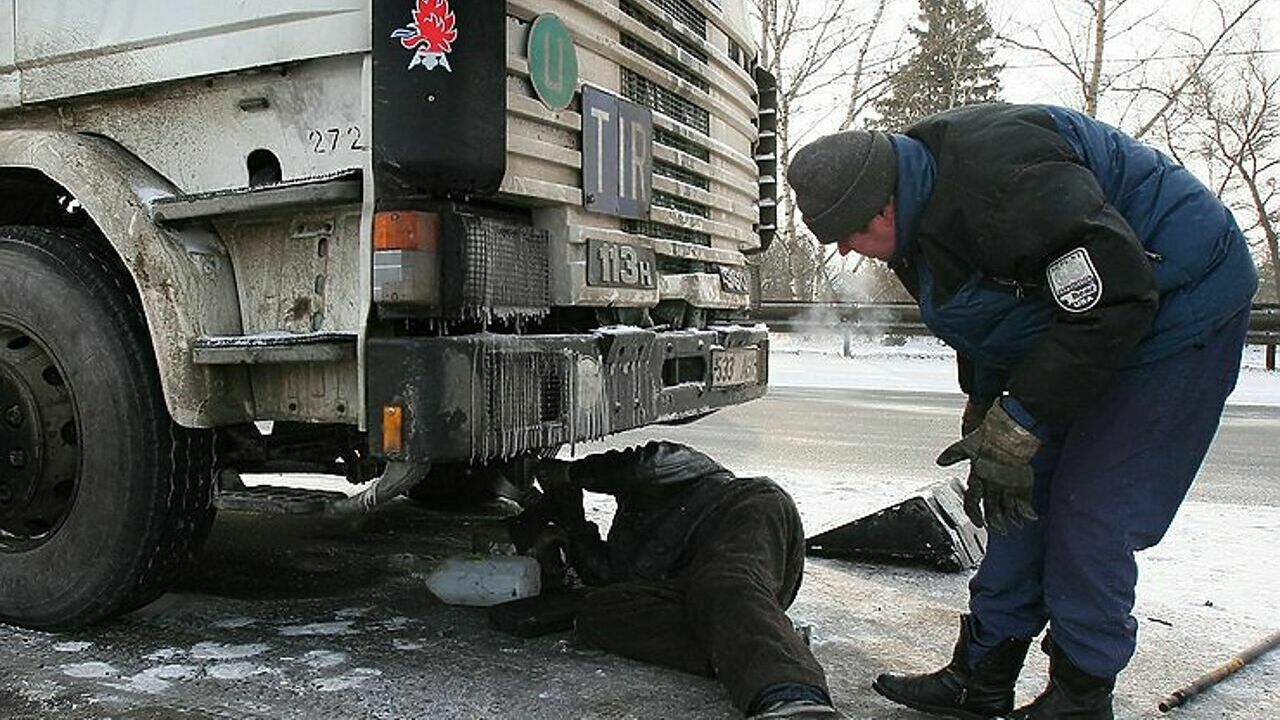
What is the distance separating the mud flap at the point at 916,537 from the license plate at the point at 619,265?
1.31 m

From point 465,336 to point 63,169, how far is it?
4.16 ft

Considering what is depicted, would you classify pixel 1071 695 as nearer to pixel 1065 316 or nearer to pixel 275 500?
pixel 1065 316

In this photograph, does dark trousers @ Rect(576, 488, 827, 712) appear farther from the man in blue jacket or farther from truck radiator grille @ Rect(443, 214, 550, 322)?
truck radiator grille @ Rect(443, 214, 550, 322)

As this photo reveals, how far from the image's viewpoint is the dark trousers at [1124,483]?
2.44m

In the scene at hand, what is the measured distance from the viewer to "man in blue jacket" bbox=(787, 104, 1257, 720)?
2318mm

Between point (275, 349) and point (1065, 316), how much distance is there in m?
1.87

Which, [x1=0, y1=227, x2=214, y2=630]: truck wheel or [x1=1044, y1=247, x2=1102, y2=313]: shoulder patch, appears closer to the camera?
[x1=1044, y1=247, x2=1102, y2=313]: shoulder patch

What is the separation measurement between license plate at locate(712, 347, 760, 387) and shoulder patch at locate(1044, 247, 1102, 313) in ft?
5.72

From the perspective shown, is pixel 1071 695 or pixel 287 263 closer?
pixel 1071 695

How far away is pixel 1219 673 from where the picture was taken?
2.96 metres

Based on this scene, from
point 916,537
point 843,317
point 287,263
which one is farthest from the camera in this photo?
point 843,317

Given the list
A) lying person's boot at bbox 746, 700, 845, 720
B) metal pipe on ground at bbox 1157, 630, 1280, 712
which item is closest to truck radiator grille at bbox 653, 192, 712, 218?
lying person's boot at bbox 746, 700, 845, 720

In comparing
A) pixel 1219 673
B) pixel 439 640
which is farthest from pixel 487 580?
pixel 1219 673

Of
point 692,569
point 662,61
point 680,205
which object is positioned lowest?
A: point 692,569
